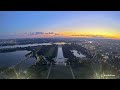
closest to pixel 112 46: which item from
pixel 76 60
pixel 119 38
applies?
pixel 119 38

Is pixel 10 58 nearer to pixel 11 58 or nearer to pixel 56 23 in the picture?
pixel 11 58

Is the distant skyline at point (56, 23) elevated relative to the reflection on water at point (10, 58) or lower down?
elevated

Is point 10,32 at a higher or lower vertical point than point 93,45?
higher

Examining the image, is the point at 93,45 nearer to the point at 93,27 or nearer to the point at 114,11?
the point at 93,27

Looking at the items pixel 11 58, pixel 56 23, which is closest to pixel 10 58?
pixel 11 58

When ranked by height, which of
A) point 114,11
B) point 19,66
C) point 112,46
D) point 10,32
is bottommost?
point 19,66
